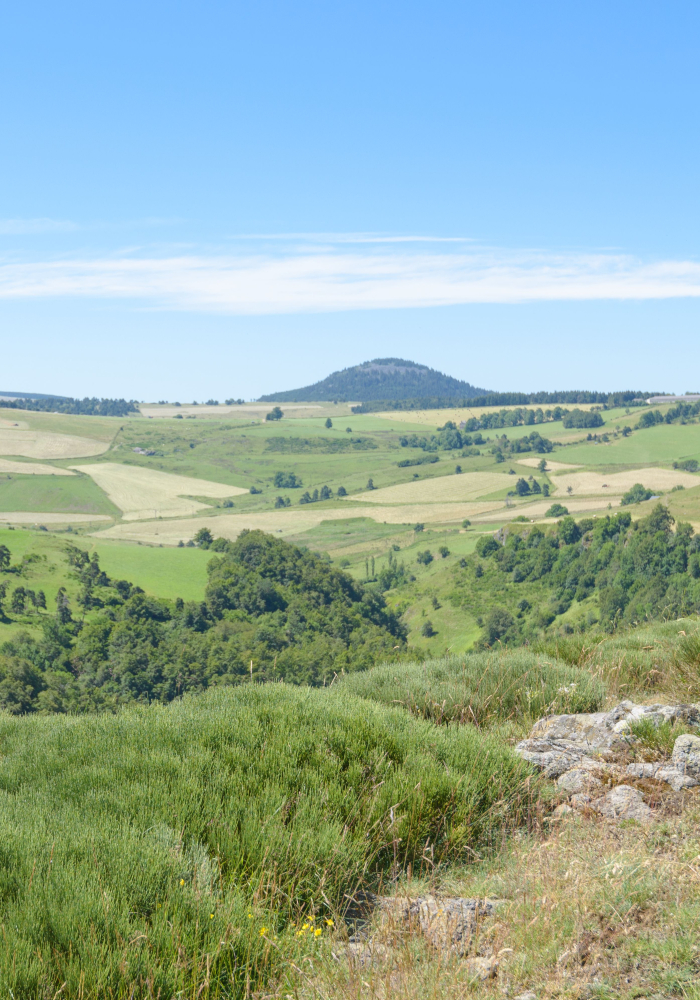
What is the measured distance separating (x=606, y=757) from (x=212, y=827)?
3.12m

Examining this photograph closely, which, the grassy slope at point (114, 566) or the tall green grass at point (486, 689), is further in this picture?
the grassy slope at point (114, 566)

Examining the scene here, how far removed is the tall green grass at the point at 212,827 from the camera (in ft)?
9.71

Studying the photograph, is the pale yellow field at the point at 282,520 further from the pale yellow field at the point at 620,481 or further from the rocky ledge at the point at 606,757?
the rocky ledge at the point at 606,757

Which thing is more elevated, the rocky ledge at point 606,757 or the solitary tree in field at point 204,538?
the rocky ledge at point 606,757

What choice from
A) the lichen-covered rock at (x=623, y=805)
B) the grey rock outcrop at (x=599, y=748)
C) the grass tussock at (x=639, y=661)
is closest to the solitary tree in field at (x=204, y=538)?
the grass tussock at (x=639, y=661)

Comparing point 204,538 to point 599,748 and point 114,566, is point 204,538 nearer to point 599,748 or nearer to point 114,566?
point 114,566

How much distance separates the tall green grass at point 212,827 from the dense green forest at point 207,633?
45.0m

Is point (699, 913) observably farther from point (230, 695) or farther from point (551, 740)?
point (230, 695)

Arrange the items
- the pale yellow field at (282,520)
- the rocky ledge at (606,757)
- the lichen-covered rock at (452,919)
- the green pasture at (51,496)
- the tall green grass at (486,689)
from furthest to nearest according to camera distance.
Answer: the green pasture at (51,496) → the pale yellow field at (282,520) → the tall green grass at (486,689) → the rocky ledge at (606,757) → the lichen-covered rock at (452,919)

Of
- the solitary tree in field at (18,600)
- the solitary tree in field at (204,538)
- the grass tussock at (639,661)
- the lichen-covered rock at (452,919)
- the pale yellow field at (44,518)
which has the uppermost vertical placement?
the lichen-covered rock at (452,919)

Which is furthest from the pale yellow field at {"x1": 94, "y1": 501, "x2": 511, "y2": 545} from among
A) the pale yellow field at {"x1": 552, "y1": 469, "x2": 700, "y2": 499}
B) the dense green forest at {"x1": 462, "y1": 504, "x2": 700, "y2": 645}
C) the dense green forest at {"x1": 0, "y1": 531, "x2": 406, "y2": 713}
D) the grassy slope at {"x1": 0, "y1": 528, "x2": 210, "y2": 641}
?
the dense green forest at {"x1": 462, "y1": 504, "x2": 700, "y2": 645}

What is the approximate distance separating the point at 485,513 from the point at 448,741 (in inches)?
6559

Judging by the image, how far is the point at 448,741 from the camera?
17.3 ft

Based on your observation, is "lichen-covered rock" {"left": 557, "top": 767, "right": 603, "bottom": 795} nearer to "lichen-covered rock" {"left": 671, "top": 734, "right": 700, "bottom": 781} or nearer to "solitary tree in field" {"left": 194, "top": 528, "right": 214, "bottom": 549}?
"lichen-covered rock" {"left": 671, "top": 734, "right": 700, "bottom": 781}
